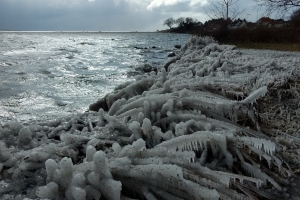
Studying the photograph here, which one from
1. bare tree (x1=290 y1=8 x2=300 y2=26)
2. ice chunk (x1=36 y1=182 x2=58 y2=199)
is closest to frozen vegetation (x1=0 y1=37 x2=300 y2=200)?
ice chunk (x1=36 y1=182 x2=58 y2=199)

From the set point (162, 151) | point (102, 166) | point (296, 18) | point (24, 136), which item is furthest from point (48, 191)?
point (296, 18)

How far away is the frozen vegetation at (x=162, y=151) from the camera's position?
1589mm

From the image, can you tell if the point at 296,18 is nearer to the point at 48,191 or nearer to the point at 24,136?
the point at 24,136

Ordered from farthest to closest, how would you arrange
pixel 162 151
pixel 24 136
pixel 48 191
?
pixel 24 136, pixel 162 151, pixel 48 191

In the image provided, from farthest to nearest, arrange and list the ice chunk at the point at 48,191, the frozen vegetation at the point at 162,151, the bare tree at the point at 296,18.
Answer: the bare tree at the point at 296,18 < the frozen vegetation at the point at 162,151 < the ice chunk at the point at 48,191

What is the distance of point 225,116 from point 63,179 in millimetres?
1780

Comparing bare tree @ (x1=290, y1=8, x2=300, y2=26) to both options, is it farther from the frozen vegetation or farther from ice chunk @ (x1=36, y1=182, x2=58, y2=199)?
ice chunk @ (x1=36, y1=182, x2=58, y2=199)

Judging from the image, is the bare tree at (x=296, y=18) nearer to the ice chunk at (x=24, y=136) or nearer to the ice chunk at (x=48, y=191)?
the ice chunk at (x=24, y=136)

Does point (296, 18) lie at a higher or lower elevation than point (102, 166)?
higher

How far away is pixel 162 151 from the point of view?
6.15 ft

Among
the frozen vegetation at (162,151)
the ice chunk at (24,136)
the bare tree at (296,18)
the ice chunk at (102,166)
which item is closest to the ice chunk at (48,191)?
the frozen vegetation at (162,151)

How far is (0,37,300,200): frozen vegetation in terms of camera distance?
159cm

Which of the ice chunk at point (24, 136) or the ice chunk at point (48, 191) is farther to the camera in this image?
the ice chunk at point (24, 136)

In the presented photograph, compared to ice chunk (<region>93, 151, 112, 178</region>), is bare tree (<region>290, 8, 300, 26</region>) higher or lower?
higher
